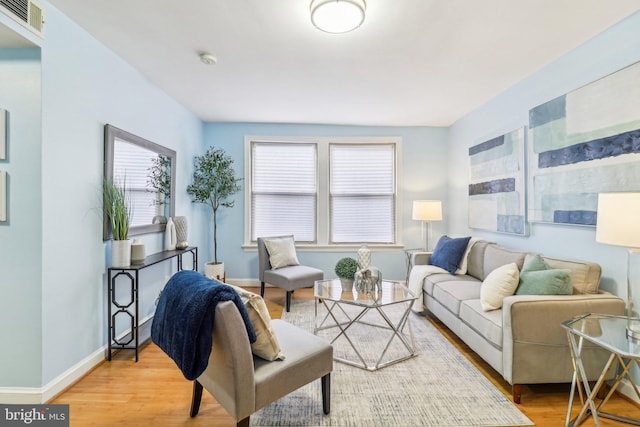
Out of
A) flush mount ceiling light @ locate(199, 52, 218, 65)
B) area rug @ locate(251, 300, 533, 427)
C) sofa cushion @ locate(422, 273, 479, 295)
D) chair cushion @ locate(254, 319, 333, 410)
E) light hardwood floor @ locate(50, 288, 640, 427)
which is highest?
flush mount ceiling light @ locate(199, 52, 218, 65)

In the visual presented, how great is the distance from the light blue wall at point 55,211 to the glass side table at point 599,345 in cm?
313

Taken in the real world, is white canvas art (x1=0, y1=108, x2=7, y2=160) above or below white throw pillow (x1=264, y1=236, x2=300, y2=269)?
above

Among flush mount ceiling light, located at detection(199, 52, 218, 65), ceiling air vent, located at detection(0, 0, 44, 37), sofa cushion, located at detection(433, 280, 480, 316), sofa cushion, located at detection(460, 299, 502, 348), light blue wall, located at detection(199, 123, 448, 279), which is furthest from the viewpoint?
light blue wall, located at detection(199, 123, 448, 279)

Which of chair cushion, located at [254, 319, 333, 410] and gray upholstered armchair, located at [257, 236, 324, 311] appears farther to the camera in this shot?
gray upholstered armchair, located at [257, 236, 324, 311]

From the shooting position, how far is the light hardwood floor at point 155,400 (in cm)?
180

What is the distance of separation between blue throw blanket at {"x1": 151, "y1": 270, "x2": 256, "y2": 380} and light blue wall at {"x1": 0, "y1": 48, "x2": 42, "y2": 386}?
3.64 feet

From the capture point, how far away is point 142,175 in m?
3.02

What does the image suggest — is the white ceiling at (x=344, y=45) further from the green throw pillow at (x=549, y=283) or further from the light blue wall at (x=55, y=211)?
the green throw pillow at (x=549, y=283)

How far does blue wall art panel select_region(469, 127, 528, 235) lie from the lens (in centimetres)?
314

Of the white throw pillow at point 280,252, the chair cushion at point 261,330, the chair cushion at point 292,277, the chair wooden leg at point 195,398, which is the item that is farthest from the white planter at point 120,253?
the white throw pillow at point 280,252

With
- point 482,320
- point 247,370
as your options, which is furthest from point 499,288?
point 247,370

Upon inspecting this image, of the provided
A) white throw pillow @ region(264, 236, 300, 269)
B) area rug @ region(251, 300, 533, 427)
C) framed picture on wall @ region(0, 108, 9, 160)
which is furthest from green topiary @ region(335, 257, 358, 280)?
framed picture on wall @ region(0, 108, 9, 160)

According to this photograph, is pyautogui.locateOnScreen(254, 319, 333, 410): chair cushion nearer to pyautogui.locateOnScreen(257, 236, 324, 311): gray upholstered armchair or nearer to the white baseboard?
the white baseboard

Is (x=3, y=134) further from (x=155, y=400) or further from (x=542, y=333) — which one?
(x=542, y=333)
